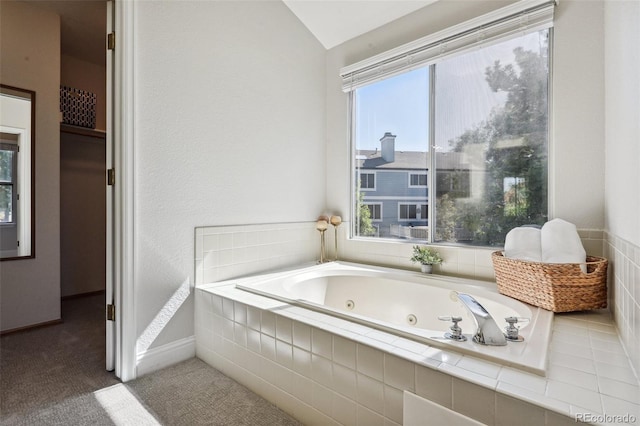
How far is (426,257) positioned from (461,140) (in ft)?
2.84

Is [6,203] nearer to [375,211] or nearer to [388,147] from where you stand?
[375,211]

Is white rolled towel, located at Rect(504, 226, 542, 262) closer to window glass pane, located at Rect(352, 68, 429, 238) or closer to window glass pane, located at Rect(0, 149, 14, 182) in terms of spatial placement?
window glass pane, located at Rect(352, 68, 429, 238)

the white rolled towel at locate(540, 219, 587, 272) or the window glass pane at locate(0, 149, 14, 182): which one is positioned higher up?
the window glass pane at locate(0, 149, 14, 182)

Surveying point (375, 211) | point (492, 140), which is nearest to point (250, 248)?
point (375, 211)

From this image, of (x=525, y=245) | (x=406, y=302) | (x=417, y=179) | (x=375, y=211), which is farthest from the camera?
(x=375, y=211)

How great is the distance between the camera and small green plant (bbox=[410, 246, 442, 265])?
90.8 inches

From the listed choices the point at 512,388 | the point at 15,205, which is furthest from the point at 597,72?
the point at 15,205

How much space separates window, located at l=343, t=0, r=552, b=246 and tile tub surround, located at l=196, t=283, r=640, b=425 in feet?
2.80

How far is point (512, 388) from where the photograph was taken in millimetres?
897

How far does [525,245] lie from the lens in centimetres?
176

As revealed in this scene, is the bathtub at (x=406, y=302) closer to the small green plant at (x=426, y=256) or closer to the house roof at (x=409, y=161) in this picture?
the small green plant at (x=426, y=256)

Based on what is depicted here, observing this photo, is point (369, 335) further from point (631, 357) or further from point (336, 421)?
point (631, 357)

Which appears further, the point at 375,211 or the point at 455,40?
the point at 375,211

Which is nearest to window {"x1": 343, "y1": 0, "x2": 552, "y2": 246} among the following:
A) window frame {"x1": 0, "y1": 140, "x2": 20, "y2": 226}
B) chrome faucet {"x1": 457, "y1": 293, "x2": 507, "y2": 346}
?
chrome faucet {"x1": 457, "y1": 293, "x2": 507, "y2": 346}
